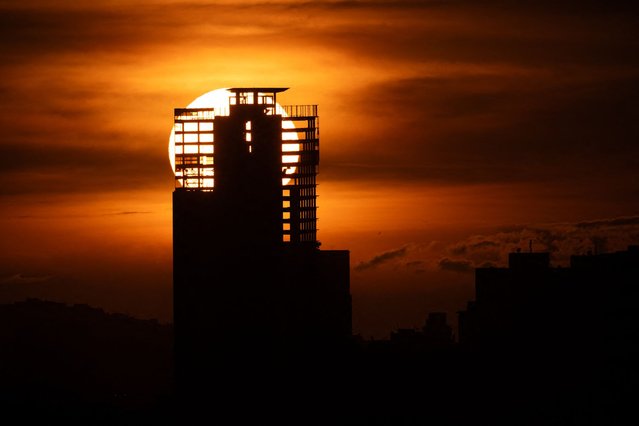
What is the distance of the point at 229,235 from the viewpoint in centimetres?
18300

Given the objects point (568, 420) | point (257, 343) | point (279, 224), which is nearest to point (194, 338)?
point (257, 343)

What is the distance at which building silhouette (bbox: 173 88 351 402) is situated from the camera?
179750 millimetres

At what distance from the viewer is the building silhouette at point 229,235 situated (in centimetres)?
17975

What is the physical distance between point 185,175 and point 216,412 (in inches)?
A: 1464

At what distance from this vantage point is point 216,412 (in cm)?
17762

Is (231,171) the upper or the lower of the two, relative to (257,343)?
upper

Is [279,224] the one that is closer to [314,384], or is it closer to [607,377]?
[314,384]

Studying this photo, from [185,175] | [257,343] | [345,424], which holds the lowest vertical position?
[345,424]

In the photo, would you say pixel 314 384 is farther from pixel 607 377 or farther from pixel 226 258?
pixel 607 377

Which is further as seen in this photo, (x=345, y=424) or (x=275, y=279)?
(x=345, y=424)

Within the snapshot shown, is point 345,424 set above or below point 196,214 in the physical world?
below

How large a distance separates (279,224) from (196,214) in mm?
13411

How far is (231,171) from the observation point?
181 metres

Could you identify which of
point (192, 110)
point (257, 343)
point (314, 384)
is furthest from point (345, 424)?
point (192, 110)
